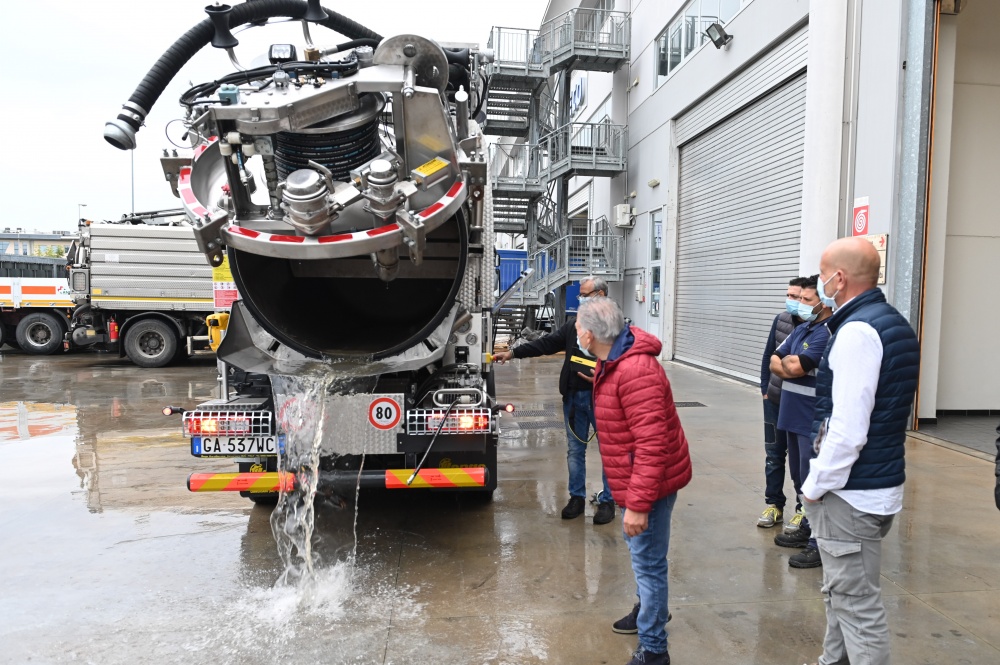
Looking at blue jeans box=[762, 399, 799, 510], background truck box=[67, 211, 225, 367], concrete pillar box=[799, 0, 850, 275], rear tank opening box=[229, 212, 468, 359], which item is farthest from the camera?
background truck box=[67, 211, 225, 367]

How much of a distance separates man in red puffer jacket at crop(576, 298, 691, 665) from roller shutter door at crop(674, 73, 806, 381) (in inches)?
317

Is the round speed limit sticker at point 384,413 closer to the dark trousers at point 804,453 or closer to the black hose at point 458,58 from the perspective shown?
the black hose at point 458,58

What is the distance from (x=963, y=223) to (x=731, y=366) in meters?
4.69

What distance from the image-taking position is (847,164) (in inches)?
316

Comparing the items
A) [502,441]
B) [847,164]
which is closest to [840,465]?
[502,441]

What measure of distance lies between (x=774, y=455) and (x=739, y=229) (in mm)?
8001

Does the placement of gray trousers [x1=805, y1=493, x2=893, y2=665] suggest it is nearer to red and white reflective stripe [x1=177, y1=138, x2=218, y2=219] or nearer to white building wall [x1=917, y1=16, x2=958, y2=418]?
red and white reflective stripe [x1=177, y1=138, x2=218, y2=219]

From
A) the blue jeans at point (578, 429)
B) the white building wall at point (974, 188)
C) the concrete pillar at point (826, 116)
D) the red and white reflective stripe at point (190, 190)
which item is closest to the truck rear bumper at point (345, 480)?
the blue jeans at point (578, 429)

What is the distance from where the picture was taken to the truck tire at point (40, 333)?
17.1 metres

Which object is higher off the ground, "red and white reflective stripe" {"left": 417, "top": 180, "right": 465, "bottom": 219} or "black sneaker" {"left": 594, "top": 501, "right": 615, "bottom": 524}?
"red and white reflective stripe" {"left": 417, "top": 180, "right": 465, "bottom": 219}

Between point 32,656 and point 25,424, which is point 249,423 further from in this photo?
point 25,424

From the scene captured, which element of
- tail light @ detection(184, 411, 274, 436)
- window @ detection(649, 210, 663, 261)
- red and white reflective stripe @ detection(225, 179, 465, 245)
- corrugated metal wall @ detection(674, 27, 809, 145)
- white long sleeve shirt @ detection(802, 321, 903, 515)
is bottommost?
tail light @ detection(184, 411, 274, 436)

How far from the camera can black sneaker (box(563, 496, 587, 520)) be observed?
4938 mm

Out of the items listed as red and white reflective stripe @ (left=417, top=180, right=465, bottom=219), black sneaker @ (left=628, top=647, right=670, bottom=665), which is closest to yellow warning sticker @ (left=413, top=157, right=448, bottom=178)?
red and white reflective stripe @ (left=417, top=180, right=465, bottom=219)
